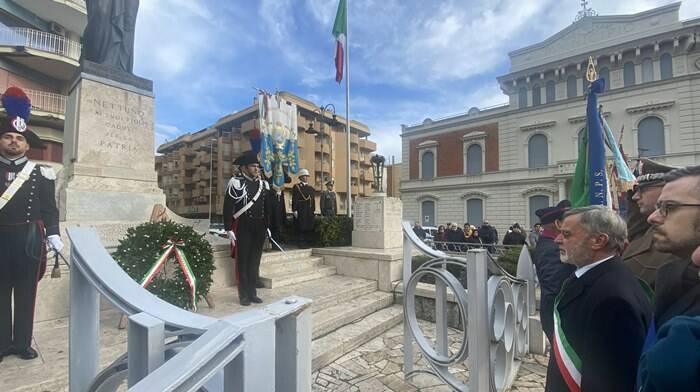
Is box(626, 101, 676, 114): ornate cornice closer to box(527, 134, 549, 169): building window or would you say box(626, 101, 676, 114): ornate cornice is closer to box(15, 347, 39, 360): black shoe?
box(527, 134, 549, 169): building window

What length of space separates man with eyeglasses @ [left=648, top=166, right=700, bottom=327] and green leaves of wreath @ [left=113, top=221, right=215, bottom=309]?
13.1 feet

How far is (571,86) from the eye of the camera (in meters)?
23.6

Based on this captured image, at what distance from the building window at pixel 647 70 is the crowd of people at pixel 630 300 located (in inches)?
1044

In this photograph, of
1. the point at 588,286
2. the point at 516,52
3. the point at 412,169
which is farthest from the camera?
the point at 412,169

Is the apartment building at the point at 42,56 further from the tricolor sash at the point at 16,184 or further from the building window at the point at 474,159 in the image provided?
the building window at the point at 474,159

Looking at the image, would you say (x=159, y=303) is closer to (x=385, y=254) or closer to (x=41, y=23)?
(x=385, y=254)

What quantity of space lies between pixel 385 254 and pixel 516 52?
27157 millimetres

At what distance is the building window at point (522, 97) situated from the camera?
1001 inches

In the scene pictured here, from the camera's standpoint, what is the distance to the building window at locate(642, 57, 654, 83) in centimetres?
2109

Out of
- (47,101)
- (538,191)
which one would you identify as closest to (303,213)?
(47,101)

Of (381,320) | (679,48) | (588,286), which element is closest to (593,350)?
(588,286)

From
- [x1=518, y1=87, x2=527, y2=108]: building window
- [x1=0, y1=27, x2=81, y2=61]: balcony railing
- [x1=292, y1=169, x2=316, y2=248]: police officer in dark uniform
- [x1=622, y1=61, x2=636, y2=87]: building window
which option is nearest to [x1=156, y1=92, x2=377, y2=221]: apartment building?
[x1=518, y1=87, x2=527, y2=108]: building window

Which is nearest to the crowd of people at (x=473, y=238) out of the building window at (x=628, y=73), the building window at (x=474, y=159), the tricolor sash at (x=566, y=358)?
the tricolor sash at (x=566, y=358)

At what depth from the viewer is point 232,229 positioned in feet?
15.9
